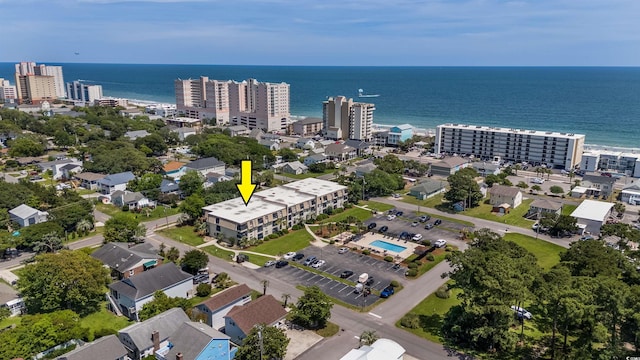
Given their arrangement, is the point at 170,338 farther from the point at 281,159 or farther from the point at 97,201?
the point at 281,159

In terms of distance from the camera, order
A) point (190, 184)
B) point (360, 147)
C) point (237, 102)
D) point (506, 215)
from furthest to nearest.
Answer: point (237, 102) → point (360, 147) → point (190, 184) → point (506, 215)

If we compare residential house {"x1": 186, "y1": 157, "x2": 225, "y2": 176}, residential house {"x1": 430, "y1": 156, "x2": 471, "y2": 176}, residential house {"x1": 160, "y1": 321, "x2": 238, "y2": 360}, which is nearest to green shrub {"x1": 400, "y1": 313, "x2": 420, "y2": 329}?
residential house {"x1": 160, "y1": 321, "x2": 238, "y2": 360}

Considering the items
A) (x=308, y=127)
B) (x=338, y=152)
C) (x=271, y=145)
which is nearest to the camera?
(x=338, y=152)

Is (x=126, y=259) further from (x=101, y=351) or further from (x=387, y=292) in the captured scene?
(x=387, y=292)

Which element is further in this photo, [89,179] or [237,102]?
[237,102]

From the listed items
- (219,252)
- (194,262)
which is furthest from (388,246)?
(194,262)

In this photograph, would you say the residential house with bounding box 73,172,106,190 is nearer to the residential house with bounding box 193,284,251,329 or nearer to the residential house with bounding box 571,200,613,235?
the residential house with bounding box 193,284,251,329

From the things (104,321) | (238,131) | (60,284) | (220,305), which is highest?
(238,131)

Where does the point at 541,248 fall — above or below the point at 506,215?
below
